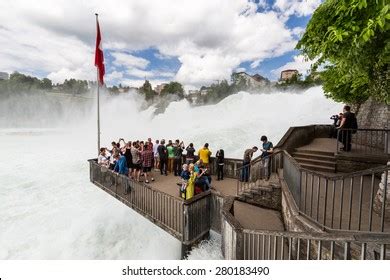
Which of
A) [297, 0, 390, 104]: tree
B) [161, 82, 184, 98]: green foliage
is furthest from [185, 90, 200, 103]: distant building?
[297, 0, 390, 104]: tree

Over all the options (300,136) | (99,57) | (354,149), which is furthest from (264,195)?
(99,57)

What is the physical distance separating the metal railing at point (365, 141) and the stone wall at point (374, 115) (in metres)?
0.69

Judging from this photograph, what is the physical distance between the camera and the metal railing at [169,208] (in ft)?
23.5

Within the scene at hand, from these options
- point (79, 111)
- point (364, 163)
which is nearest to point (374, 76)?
point (364, 163)

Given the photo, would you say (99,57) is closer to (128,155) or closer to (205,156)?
(128,155)

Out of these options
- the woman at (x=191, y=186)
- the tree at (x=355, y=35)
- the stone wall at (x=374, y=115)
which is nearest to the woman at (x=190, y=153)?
the woman at (x=191, y=186)

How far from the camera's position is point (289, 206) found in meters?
6.39

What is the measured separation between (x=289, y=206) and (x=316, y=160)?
5247 mm

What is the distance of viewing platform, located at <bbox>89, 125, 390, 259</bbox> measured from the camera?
13.2 feet

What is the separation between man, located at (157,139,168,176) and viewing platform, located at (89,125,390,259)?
1.34 ft

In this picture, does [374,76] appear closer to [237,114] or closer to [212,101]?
[237,114]

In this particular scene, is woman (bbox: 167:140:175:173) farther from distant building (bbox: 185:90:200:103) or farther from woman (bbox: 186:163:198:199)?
distant building (bbox: 185:90:200:103)

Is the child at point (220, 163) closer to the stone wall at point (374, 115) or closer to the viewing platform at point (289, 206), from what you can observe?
the viewing platform at point (289, 206)

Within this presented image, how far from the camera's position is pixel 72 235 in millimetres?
12492
